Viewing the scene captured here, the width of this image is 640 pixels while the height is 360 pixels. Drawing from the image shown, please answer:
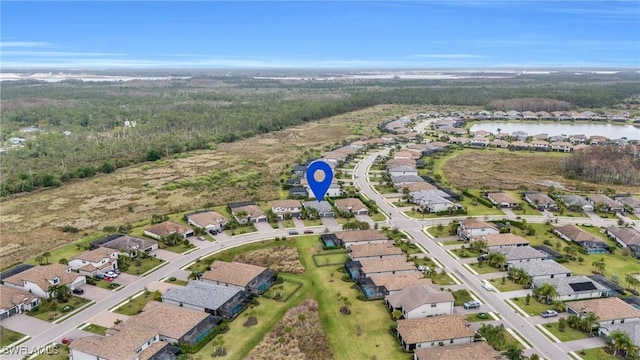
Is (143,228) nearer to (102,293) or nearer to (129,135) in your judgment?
(102,293)

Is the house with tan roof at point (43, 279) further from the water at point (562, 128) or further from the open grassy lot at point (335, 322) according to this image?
the water at point (562, 128)

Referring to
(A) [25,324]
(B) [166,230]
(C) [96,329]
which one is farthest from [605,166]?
(A) [25,324]

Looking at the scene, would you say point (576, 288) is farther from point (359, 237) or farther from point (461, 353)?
point (359, 237)

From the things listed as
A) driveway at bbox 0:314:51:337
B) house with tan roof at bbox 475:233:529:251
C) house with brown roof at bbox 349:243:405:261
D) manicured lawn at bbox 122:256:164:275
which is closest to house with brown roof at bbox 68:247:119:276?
manicured lawn at bbox 122:256:164:275

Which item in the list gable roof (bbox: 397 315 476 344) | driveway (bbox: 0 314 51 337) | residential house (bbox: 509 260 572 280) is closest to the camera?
gable roof (bbox: 397 315 476 344)

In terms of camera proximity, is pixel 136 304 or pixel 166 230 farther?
pixel 166 230

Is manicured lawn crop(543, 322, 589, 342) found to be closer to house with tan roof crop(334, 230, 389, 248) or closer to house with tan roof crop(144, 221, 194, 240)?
house with tan roof crop(334, 230, 389, 248)

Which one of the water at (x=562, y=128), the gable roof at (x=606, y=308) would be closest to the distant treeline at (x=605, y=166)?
the water at (x=562, y=128)
